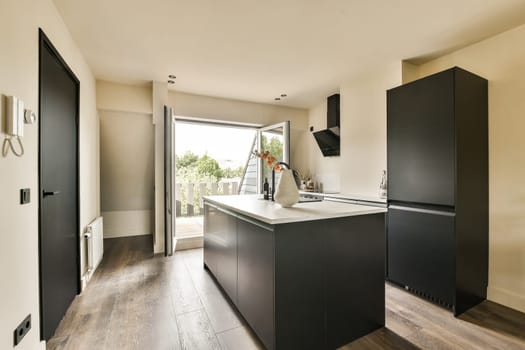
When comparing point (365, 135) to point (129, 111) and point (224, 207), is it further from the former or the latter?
point (129, 111)

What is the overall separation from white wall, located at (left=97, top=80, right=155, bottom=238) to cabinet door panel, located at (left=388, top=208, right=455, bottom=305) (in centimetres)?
374

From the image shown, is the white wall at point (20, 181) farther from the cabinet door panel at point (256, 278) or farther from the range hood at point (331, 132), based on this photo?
the range hood at point (331, 132)

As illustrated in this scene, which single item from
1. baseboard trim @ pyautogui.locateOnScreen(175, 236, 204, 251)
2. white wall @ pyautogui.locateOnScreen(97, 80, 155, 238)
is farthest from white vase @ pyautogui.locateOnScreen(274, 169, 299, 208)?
white wall @ pyautogui.locateOnScreen(97, 80, 155, 238)

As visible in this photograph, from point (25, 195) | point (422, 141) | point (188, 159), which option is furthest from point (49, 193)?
point (188, 159)

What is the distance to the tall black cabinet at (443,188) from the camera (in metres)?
2.08

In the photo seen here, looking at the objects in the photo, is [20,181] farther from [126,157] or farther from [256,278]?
[126,157]

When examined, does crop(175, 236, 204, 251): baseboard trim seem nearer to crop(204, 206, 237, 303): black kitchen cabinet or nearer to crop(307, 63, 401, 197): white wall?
crop(204, 206, 237, 303): black kitchen cabinet

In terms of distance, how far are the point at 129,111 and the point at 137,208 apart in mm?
1809

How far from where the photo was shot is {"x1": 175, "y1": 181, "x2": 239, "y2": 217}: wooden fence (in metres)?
5.34

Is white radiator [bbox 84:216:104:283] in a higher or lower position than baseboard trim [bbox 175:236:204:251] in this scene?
higher

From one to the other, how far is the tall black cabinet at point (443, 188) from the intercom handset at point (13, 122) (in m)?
2.89

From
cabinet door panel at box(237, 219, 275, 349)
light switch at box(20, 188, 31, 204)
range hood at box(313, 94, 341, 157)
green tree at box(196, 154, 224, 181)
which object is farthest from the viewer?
green tree at box(196, 154, 224, 181)

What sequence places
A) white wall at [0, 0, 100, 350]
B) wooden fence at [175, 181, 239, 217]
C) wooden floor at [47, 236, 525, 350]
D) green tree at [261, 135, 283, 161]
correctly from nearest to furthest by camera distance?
white wall at [0, 0, 100, 350]
wooden floor at [47, 236, 525, 350]
green tree at [261, 135, 283, 161]
wooden fence at [175, 181, 239, 217]

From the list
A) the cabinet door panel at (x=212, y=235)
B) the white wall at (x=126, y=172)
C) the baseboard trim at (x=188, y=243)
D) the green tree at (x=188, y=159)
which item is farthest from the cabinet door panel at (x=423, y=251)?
the green tree at (x=188, y=159)
